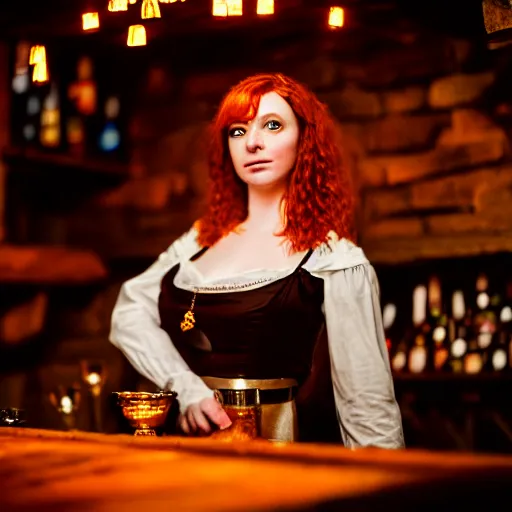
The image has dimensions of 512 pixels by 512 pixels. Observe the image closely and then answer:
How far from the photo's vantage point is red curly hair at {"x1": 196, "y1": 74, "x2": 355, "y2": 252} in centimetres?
211

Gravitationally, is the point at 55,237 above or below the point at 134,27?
below

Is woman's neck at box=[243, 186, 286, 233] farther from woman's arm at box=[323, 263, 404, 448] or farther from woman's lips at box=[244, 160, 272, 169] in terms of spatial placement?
woman's arm at box=[323, 263, 404, 448]

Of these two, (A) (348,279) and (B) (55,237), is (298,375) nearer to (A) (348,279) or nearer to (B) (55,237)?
(A) (348,279)

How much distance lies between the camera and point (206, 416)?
1928 mm

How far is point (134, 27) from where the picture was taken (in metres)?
2.27

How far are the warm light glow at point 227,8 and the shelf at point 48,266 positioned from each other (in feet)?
4.52

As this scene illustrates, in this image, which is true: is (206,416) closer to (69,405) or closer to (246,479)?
(246,479)

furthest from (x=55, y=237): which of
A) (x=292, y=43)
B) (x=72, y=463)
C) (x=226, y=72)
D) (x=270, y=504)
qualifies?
(x=270, y=504)

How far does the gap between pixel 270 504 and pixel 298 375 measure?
1.12 m

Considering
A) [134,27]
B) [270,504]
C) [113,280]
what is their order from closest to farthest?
[270,504], [134,27], [113,280]

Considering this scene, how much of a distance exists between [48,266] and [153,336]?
120cm

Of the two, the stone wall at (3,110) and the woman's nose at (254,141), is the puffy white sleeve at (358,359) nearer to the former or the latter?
the woman's nose at (254,141)

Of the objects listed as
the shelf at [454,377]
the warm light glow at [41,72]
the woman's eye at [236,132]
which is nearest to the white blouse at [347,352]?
the woman's eye at [236,132]

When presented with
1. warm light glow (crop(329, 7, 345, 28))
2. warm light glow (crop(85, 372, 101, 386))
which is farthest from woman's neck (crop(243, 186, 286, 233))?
warm light glow (crop(85, 372, 101, 386))
